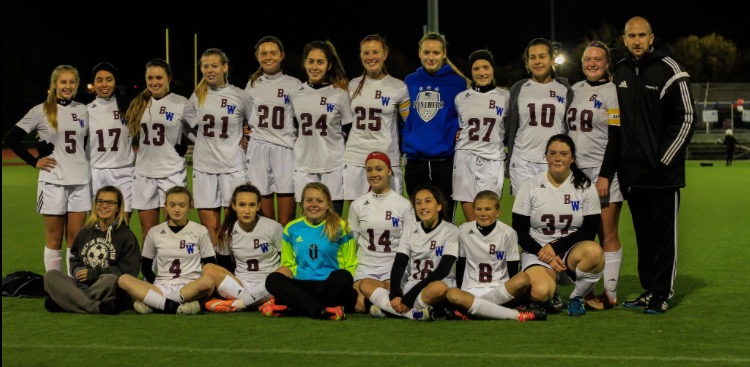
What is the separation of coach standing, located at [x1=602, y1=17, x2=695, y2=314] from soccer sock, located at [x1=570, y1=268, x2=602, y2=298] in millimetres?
449

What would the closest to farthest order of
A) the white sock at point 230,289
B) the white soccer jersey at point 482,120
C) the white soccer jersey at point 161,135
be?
the white sock at point 230,289, the white soccer jersey at point 482,120, the white soccer jersey at point 161,135

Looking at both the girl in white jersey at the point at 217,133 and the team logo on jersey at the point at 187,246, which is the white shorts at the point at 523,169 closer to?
the girl in white jersey at the point at 217,133


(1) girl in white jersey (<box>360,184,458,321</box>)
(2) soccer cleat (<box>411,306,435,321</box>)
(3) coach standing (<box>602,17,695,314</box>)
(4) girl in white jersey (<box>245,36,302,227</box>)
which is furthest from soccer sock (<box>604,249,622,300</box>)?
(4) girl in white jersey (<box>245,36,302,227</box>)

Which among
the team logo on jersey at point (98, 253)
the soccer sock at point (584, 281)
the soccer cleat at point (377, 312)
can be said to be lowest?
the soccer cleat at point (377, 312)

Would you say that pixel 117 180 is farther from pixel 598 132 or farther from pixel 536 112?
pixel 598 132

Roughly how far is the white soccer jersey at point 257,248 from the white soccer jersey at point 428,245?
1149 millimetres

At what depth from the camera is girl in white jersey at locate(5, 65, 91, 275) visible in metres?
8.80

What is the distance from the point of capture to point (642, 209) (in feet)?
25.1

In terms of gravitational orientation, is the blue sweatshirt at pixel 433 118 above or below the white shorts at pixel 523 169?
above

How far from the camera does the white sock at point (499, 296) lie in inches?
285

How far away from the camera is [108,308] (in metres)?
7.52

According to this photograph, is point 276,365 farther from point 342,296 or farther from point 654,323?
point 654,323

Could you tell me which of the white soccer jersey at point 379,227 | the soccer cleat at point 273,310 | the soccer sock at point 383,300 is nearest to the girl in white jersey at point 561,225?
the white soccer jersey at point 379,227

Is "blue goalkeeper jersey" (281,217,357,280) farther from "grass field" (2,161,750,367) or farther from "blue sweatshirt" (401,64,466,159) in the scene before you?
"blue sweatshirt" (401,64,466,159)
